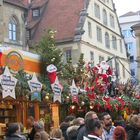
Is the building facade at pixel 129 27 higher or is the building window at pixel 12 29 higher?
the building facade at pixel 129 27

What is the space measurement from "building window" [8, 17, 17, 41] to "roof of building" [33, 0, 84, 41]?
143 inches

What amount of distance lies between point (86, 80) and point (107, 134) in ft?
29.7

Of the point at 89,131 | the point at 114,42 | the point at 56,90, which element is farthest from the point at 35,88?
the point at 114,42

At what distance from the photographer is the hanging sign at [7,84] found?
11.4m

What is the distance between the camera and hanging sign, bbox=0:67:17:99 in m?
11.4

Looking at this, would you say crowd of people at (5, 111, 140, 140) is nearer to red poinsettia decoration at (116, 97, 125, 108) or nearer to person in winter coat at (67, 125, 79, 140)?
person in winter coat at (67, 125, 79, 140)

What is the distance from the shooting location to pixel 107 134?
8.41m

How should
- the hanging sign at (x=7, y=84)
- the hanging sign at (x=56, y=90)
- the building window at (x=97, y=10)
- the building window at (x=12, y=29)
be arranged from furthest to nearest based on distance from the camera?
the building window at (x=97, y=10)
the building window at (x=12, y=29)
the hanging sign at (x=56, y=90)
the hanging sign at (x=7, y=84)

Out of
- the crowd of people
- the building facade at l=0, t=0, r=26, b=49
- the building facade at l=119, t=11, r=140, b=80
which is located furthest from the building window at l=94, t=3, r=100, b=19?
the crowd of people

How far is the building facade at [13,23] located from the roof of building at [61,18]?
3.02m

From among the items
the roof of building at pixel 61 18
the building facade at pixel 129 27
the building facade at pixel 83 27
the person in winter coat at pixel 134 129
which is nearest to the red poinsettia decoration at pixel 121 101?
the person in winter coat at pixel 134 129

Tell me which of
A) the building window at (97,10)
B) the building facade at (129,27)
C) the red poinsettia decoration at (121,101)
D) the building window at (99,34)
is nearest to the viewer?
the red poinsettia decoration at (121,101)

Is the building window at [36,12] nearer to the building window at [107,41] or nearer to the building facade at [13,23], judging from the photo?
the building facade at [13,23]

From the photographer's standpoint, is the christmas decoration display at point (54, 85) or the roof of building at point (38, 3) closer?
the christmas decoration display at point (54, 85)
